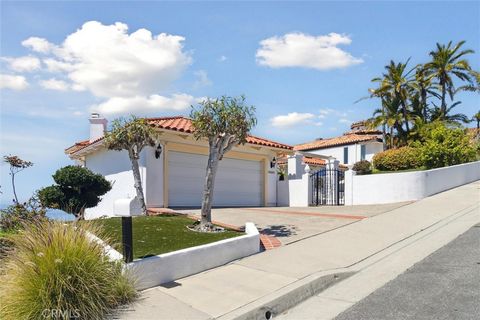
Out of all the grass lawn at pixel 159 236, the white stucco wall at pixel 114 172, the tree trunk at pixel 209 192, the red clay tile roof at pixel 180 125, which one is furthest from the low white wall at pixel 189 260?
the white stucco wall at pixel 114 172

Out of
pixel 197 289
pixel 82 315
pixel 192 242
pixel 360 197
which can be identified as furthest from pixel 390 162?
pixel 82 315

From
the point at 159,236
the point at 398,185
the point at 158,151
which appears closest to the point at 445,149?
the point at 398,185

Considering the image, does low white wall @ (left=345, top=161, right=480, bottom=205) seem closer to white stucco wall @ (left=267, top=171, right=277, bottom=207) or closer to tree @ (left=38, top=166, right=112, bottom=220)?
white stucco wall @ (left=267, top=171, right=277, bottom=207)

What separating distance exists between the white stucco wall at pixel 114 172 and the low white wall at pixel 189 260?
24.3 feet

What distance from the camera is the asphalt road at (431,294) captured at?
522cm

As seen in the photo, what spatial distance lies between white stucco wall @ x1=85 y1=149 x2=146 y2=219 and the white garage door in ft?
5.08

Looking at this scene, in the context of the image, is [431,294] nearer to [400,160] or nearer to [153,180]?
[153,180]

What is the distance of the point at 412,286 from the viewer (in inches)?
247

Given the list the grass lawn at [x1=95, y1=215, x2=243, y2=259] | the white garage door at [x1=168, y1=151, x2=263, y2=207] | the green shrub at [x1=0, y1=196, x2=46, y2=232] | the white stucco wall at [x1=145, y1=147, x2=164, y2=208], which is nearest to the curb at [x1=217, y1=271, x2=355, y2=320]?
the grass lawn at [x1=95, y1=215, x2=243, y2=259]

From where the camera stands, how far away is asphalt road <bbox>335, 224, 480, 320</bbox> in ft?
17.1

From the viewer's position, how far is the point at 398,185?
1731cm

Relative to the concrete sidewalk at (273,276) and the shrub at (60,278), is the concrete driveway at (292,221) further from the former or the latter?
the shrub at (60,278)

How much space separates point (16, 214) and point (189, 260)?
4914 millimetres

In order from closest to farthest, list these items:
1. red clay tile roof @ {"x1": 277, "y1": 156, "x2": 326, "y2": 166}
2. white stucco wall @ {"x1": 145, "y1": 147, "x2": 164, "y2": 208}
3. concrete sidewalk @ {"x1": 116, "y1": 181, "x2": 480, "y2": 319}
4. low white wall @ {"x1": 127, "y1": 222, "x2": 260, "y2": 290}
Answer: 1. concrete sidewalk @ {"x1": 116, "y1": 181, "x2": 480, "y2": 319}
2. low white wall @ {"x1": 127, "y1": 222, "x2": 260, "y2": 290}
3. white stucco wall @ {"x1": 145, "y1": 147, "x2": 164, "y2": 208}
4. red clay tile roof @ {"x1": 277, "y1": 156, "x2": 326, "y2": 166}
